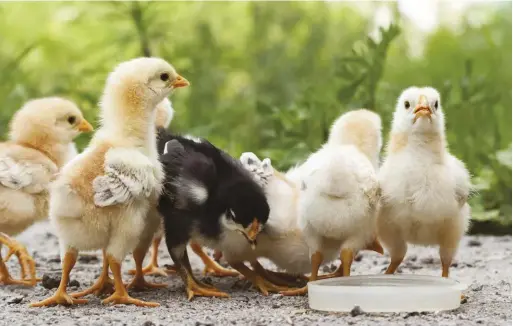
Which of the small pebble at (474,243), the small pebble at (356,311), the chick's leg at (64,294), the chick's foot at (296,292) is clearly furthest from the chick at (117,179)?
the small pebble at (474,243)

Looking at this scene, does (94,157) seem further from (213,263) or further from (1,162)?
(213,263)

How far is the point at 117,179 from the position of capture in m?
3.24

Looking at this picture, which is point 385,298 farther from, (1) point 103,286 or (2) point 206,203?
(1) point 103,286

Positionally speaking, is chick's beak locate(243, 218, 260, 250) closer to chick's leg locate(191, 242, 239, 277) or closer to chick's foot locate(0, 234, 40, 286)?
chick's leg locate(191, 242, 239, 277)

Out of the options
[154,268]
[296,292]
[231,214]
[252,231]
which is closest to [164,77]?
[231,214]

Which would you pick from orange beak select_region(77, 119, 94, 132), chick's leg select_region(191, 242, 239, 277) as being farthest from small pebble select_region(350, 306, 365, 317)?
orange beak select_region(77, 119, 94, 132)

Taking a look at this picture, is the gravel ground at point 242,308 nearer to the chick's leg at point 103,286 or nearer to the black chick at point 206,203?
the chick's leg at point 103,286

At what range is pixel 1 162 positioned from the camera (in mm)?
3918

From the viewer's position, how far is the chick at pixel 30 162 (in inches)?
153

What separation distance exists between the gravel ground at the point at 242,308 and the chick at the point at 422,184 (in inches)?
13.9

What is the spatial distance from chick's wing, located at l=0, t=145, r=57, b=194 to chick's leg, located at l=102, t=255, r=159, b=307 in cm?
70

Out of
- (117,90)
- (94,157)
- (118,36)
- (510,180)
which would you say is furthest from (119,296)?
(118,36)

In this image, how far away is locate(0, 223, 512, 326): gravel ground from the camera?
3.01 meters

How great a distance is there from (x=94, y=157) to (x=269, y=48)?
5.72 meters
